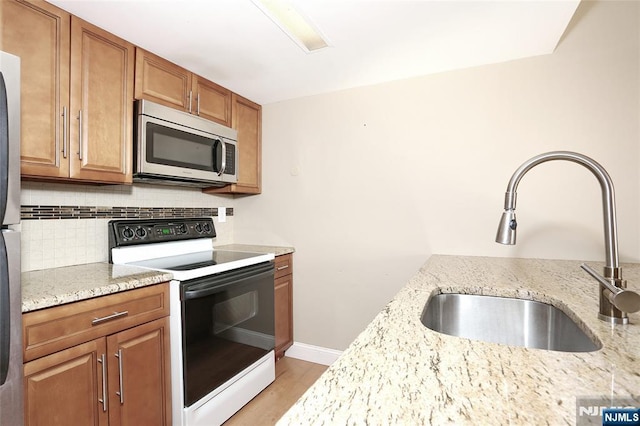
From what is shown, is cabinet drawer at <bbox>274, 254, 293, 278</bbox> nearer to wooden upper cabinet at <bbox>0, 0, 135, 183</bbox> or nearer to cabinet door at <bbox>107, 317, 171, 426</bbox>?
cabinet door at <bbox>107, 317, 171, 426</bbox>

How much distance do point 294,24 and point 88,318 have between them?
5.30 feet

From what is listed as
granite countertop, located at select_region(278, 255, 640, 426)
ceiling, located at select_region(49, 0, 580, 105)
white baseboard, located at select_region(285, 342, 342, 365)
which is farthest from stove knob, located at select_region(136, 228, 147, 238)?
granite countertop, located at select_region(278, 255, 640, 426)

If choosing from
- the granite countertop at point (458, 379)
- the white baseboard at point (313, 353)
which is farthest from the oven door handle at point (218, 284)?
the granite countertop at point (458, 379)

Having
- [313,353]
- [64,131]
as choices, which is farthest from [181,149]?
[313,353]

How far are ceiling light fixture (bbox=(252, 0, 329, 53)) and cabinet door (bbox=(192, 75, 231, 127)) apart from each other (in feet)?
2.61

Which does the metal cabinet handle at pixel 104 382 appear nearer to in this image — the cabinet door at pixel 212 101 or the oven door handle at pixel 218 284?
the oven door handle at pixel 218 284

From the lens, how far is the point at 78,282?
1.30m

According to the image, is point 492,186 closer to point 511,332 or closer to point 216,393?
point 511,332

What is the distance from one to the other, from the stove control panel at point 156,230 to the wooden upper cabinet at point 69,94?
350 mm

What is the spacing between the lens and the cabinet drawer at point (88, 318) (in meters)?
1.05

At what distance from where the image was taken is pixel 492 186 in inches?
76.0

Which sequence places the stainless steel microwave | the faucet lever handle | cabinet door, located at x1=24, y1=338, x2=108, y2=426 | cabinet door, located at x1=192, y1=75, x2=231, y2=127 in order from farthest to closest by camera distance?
1. cabinet door, located at x1=192, y1=75, x2=231, y2=127
2. the stainless steel microwave
3. cabinet door, located at x1=24, y1=338, x2=108, y2=426
4. the faucet lever handle

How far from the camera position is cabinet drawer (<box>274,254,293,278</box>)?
2362 mm

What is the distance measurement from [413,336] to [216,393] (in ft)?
4.77
